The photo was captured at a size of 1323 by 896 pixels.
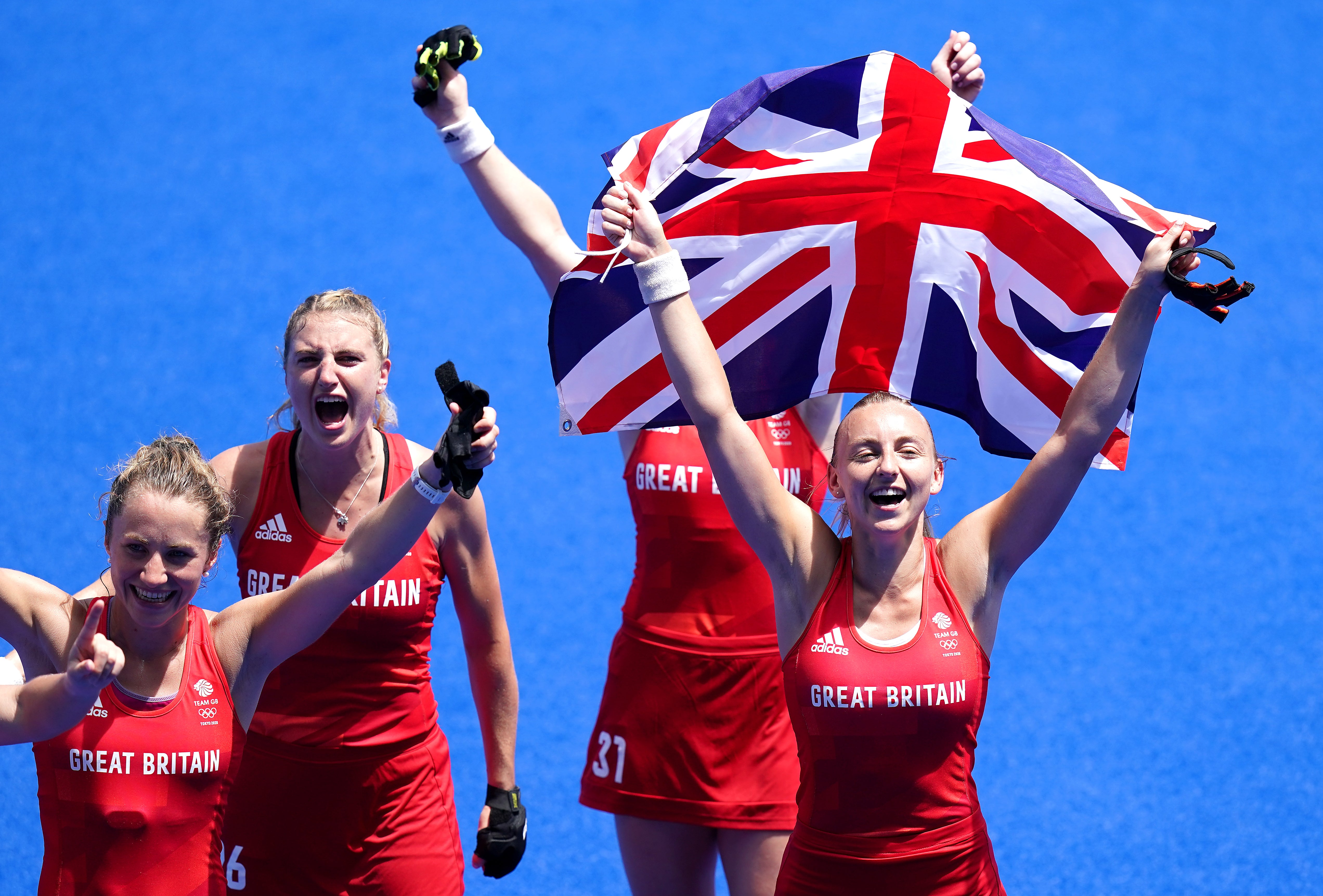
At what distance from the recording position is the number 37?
3691 mm

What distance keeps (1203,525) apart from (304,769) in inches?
203

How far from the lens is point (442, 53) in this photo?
346 cm

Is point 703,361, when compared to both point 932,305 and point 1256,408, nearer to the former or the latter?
point 932,305

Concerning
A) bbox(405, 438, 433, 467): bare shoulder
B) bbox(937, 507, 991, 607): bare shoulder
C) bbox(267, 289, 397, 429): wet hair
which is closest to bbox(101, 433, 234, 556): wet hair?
bbox(267, 289, 397, 429): wet hair

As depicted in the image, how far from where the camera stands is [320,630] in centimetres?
282

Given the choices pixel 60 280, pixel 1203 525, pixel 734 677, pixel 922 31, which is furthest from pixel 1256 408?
pixel 60 280

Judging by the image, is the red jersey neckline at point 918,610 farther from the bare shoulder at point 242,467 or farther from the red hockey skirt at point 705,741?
the bare shoulder at point 242,467

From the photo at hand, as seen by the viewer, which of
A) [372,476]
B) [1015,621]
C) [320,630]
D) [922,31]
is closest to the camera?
[320,630]

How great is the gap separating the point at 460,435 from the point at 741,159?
94cm

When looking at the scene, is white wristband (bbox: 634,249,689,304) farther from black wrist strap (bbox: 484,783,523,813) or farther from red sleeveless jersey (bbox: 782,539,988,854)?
black wrist strap (bbox: 484,783,523,813)

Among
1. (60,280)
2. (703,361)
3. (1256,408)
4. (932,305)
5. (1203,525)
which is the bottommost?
(703,361)

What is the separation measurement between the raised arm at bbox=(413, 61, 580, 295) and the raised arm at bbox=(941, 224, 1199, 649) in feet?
4.23

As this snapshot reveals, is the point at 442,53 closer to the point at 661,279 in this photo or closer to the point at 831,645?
the point at 661,279

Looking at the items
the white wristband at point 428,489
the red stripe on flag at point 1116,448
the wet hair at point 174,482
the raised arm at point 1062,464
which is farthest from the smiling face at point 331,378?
the red stripe on flag at point 1116,448
